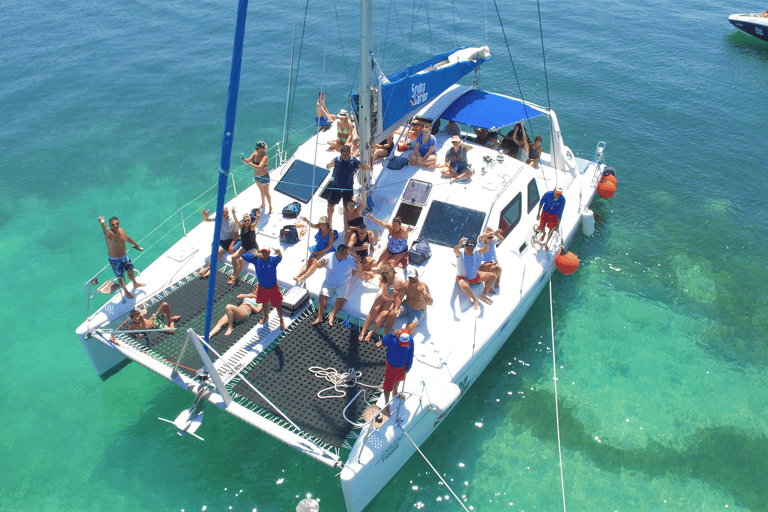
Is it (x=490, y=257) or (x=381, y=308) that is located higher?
(x=490, y=257)

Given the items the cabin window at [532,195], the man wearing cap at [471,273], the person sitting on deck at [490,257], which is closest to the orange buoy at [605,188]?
the cabin window at [532,195]

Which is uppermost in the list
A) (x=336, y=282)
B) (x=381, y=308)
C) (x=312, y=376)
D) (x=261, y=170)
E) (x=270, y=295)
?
(x=261, y=170)

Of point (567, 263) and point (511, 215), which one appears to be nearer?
point (567, 263)

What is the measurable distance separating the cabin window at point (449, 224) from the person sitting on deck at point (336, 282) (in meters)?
1.81

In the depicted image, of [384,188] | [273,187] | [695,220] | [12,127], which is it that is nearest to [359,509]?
[384,188]

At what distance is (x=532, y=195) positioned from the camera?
34.5ft

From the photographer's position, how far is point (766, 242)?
12.6 metres

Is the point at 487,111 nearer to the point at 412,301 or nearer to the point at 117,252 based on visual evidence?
the point at 412,301

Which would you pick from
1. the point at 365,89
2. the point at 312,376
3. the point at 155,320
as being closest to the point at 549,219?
the point at 365,89

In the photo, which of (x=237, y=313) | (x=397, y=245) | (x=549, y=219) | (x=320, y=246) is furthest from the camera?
(x=549, y=219)

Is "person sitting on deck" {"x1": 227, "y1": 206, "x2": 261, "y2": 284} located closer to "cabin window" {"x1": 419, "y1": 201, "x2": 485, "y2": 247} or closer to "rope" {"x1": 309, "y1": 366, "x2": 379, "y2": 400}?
"rope" {"x1": 309, "y1": 366, "x2": 379, "y2": 400}

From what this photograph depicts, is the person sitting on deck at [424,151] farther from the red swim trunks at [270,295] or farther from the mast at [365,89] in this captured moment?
the red swim trunks at [270,295]

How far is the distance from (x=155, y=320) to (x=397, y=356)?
403 cm

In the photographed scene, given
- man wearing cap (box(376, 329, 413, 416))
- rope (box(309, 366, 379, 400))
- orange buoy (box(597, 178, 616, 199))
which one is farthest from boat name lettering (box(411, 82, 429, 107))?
rope (box(309, 366, 379, 400))
